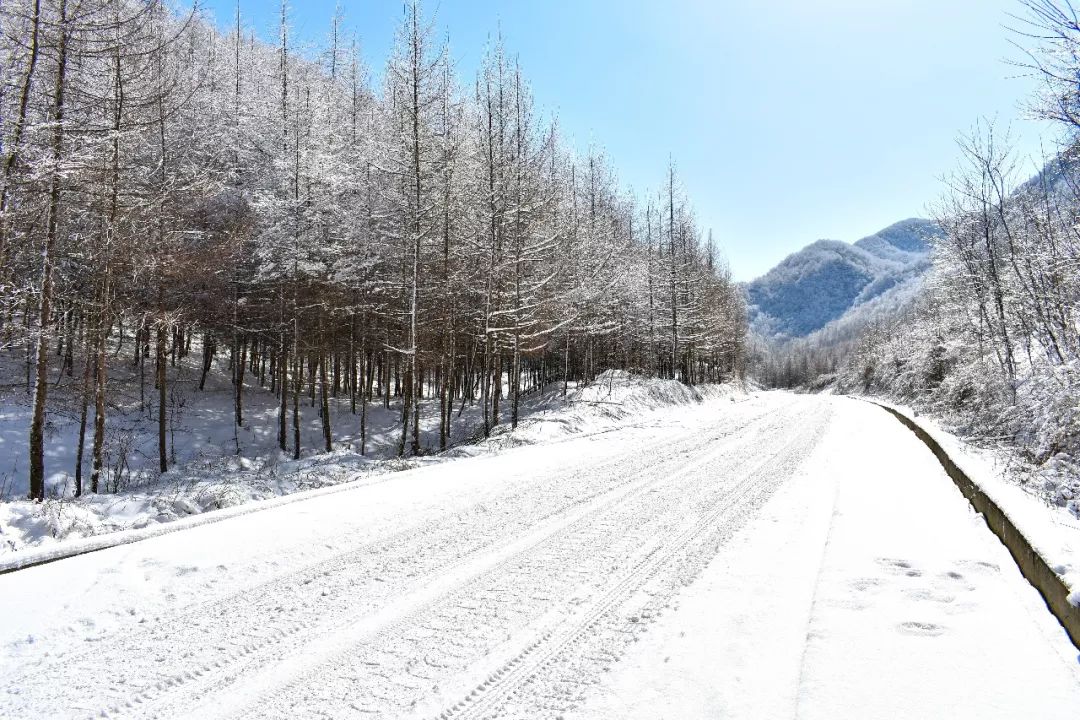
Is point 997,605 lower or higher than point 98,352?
lower

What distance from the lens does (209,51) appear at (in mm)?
35188

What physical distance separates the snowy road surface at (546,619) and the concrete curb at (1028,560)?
3.8 inches

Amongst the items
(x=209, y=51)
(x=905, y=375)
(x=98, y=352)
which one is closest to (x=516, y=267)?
(x=98, y=352)

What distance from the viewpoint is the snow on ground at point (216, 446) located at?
7.74 metres

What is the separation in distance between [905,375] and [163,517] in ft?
152

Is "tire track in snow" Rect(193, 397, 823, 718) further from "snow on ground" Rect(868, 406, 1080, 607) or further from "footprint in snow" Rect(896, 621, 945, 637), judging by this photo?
"snow on ground" Rect(868, 406, 1080, 607)

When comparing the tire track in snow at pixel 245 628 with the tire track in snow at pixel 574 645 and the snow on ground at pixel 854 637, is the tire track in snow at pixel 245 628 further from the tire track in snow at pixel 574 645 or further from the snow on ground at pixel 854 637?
the snow on ground at pixel 854 637

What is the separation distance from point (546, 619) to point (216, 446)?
21431 mm

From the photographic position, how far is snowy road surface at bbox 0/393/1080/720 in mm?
2789

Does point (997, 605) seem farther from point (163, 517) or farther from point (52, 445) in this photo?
point (52, 445)

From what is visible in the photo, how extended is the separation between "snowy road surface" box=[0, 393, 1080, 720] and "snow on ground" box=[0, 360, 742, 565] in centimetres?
179

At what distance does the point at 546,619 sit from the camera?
3721 millimetres

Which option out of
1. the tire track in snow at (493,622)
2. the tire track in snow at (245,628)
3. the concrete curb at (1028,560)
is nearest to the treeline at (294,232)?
the tire track in snow at (245,628)

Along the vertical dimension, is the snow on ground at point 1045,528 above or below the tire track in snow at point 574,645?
above
